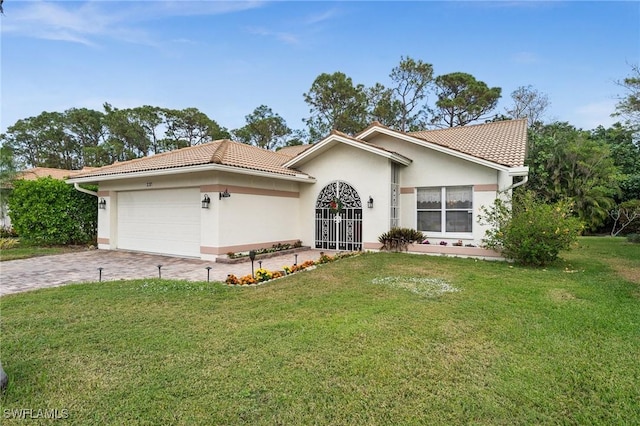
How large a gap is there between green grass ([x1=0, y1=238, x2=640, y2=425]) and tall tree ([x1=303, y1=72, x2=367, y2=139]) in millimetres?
27848

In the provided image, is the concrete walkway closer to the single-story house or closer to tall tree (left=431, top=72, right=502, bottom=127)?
the single-story house

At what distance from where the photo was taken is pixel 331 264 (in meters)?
10.9

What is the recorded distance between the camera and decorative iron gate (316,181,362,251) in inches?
576

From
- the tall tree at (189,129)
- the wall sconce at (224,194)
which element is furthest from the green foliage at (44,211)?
the tall tree at (189,129)

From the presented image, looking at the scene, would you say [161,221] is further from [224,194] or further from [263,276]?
[263,276]

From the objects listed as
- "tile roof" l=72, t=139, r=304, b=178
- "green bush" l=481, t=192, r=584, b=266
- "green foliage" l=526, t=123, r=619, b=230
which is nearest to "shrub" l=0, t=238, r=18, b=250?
"tile roof" l=72, t=139, r=304, b=178

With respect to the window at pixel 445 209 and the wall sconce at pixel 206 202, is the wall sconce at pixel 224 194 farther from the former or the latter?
the window at pixel 445 209

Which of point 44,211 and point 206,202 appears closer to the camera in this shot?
point 206,202

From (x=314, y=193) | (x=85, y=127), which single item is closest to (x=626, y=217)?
(x=314, y=193)

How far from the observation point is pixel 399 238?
1362cm

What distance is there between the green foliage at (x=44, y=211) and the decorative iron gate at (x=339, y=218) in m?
11.8

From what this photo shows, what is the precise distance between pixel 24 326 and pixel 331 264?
24.7ft

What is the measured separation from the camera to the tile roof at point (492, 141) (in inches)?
500

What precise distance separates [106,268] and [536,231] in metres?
13.4
